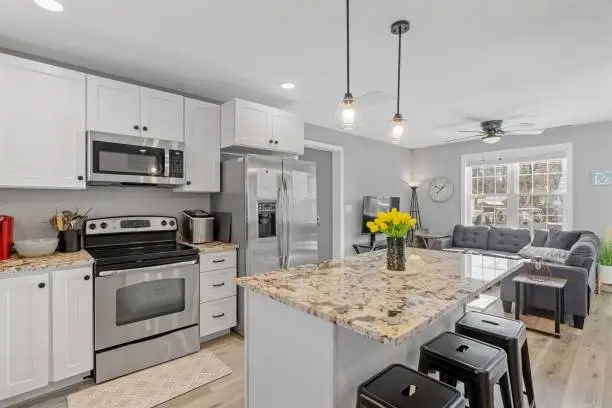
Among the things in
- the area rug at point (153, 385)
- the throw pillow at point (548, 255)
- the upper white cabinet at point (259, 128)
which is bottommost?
the area rug at point (153, 385)

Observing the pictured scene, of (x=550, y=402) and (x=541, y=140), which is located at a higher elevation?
(x=541, y=140)

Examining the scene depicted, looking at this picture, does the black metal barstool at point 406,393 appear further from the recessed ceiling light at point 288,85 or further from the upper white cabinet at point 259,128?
the recessed ceiling light at point 288,85

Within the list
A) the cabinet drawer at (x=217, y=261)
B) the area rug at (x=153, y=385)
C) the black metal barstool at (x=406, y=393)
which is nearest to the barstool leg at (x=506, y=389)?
the black metal barstool at (x=406, y=393)

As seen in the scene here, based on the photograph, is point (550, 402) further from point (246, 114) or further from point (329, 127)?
point (329, 127)

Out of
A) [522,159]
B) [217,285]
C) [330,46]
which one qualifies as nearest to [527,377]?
[217,285]

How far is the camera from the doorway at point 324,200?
5.38m

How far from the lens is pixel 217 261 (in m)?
3.01

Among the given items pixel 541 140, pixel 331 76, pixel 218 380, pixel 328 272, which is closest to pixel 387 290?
pixel 328 272

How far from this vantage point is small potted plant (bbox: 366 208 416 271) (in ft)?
6.02

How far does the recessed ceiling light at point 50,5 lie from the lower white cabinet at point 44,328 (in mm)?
1680

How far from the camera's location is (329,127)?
4.83m

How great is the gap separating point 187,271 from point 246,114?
1.65m

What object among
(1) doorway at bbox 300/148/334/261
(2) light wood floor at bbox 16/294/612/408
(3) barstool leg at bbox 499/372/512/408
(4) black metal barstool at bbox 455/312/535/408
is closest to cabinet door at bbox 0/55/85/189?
(2) light wood floor at bbox 16/294/612/408

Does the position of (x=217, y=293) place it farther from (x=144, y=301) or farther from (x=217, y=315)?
(x=144, y=301)
